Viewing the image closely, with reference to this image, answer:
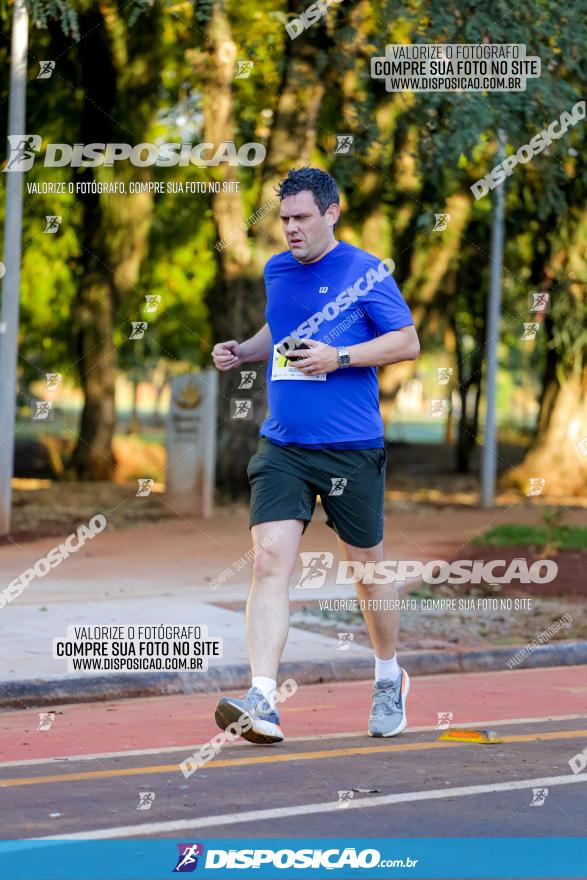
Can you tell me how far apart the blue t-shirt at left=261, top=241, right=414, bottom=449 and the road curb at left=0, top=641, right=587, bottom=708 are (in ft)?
7.39

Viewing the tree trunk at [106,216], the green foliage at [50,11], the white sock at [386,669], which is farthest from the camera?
the tree trunk at [106,216]

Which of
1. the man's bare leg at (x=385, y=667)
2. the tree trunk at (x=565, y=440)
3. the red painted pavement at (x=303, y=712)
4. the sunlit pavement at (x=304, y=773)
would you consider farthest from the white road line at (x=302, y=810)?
the tree trunk at (x=565, y=440)

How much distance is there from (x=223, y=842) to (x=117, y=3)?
631 inches

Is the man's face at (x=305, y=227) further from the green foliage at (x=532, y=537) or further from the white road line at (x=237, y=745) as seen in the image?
the green foliage at (x=532, y=537)

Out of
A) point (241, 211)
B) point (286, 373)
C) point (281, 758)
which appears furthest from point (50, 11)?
point (281, 758)

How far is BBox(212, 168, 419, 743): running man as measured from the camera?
6637 mm

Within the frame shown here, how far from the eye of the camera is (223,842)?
511cm

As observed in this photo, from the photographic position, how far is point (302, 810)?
5.58 m

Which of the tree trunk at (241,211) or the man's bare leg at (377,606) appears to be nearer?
the man's bare leg at (377,606)

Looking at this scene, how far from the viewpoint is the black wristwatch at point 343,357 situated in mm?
6488

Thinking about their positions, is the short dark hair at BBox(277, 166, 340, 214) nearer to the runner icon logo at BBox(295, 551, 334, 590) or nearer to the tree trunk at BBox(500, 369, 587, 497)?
the runner icon logo at BBox(295, 551, 334, 590)

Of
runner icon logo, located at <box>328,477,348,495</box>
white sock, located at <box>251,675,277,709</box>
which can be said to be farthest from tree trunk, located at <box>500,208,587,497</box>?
white sock, located at <box>251,675,277,709</box>

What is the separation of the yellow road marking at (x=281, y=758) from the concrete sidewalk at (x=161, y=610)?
1.94 metres

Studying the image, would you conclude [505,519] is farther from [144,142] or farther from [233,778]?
[233,778]
